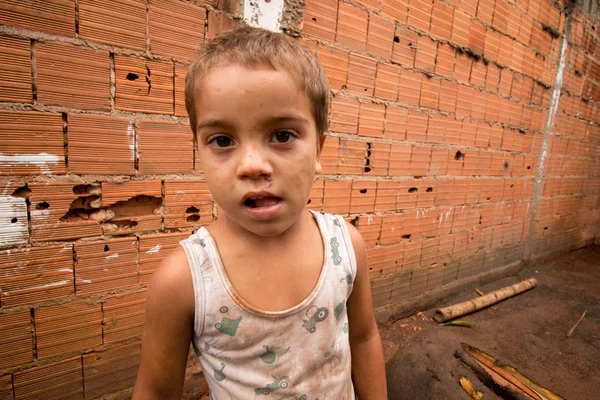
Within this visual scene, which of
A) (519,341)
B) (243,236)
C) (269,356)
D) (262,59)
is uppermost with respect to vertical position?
(262,59)

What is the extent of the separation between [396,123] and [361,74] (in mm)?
517

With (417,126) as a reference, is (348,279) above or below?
below

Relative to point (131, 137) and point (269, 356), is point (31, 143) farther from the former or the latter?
point (269, 356)

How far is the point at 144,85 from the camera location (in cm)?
151

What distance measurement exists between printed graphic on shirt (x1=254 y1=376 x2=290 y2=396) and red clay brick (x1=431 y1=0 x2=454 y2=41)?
8.93 feet

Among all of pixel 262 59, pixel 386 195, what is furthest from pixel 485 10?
pixel 262 59

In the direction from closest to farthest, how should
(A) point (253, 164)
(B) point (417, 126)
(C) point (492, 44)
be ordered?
(A) point (253, 164) → (B) point (417, 126) → (C) point (492, 44)

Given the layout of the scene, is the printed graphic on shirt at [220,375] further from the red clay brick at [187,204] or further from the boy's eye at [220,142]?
the red clay brick at [187,204]

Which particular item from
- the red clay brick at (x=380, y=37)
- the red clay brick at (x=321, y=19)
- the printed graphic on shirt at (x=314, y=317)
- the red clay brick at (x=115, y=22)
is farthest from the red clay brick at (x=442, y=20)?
the printed graphic on shirt at (x=314, y=317)

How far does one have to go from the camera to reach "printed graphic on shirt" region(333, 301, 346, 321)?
3.18ft

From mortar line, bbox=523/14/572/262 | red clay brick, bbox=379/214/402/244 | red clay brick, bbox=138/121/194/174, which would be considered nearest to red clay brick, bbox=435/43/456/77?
red clay brick, bbox=379/214/402/244

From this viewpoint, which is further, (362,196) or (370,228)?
(370,228)

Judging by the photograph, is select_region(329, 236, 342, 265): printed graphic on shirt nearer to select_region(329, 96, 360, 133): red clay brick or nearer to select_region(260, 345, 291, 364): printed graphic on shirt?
select_region(260, 345, 291, 364): printed graphic on shirt

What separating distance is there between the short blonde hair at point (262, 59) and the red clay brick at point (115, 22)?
2.77ft
